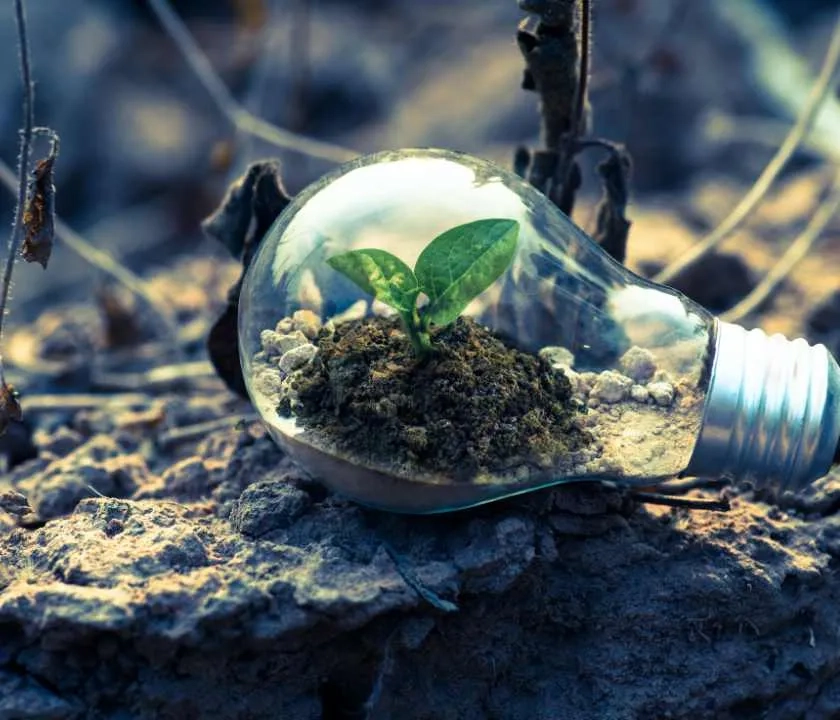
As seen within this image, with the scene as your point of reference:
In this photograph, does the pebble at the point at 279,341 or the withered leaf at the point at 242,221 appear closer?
the pebble at the point at 279,341

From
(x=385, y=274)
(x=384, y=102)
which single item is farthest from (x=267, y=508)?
(x=384, y=102)

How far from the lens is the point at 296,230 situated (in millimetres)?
1965

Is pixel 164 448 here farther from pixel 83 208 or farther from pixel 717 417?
pixel 83 208

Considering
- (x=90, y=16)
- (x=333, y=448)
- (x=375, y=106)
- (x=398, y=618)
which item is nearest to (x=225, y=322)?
(x=333, y=448)

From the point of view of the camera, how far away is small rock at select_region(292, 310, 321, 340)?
196cm

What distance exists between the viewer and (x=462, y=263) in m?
1.81

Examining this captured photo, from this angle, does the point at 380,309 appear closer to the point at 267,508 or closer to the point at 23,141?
the point at 267,508

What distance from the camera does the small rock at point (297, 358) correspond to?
6.32ft

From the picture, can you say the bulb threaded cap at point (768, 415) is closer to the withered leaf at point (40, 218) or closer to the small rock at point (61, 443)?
the withered leaf at point (40, 218)

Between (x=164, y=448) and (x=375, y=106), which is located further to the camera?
(x=375, y=106)

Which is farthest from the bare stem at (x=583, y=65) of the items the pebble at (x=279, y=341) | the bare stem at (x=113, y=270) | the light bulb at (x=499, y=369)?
the bare stem at (x=113, y=270)

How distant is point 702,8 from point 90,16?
3276 mm

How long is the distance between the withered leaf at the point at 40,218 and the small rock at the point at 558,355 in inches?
32.2

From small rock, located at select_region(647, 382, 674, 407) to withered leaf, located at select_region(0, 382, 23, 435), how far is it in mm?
1038
